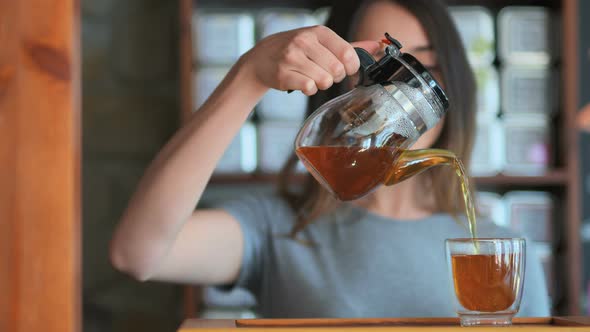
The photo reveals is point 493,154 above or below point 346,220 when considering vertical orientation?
above

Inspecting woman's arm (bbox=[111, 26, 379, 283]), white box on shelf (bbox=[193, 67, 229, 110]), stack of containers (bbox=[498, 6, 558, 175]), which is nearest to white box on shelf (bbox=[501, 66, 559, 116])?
stack of containers (bbox=[498, 6, 558, 175])

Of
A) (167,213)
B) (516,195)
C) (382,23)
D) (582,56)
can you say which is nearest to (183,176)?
(167,213)

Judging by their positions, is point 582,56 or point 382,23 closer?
point 382,23

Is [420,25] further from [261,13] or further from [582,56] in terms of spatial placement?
[582,56]

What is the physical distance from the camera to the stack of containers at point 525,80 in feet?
6.83

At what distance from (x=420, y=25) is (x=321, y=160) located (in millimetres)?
502

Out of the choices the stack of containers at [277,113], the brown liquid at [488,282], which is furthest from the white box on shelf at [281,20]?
the brown liquid at [488,282]

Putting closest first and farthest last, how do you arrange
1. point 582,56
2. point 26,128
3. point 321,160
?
point 26,128 → point 321,160 → point 582,56

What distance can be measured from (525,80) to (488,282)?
1421 mm

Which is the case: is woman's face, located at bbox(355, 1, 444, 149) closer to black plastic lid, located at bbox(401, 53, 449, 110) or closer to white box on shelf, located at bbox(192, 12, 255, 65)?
black plastic lid, located at bbox(401, 53, 449, 110)

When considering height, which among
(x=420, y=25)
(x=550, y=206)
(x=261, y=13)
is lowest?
(x=550, y=206)

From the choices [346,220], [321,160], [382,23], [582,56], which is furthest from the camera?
[582,56]

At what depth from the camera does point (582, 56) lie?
2.23 m

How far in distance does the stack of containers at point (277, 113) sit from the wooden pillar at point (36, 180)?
1.43m
